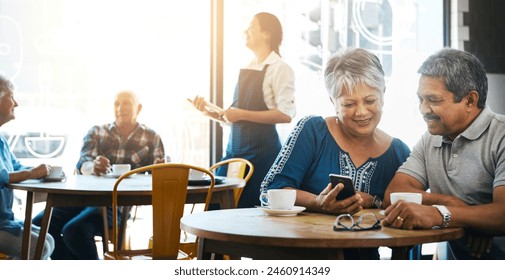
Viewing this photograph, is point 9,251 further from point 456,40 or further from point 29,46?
point 456,40

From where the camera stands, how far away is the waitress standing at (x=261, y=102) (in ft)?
10.8

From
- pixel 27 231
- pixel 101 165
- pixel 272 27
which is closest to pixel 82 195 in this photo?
pixel 27 231

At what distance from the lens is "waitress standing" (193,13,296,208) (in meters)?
3.28

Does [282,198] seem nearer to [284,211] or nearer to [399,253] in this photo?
[284,211]

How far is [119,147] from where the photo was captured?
3.46 meters

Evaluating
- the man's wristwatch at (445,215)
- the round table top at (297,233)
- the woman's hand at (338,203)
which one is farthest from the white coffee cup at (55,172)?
the man's wristwatch at (445,215)

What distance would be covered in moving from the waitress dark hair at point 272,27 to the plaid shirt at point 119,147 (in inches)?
32.2

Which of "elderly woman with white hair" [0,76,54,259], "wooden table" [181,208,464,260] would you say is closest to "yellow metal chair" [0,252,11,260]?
"elderly woman with white hair" [0,76,54,259]

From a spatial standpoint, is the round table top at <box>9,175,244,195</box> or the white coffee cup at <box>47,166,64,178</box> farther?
the white coffee cup at <box>47,166,64,178</box>

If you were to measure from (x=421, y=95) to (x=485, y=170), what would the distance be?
26cm

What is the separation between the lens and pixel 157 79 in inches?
161

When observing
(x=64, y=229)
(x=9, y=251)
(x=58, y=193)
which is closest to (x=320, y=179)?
(x=58, y=193)

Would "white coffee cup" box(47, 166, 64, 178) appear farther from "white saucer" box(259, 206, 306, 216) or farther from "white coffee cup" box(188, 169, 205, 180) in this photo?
"white saucer" box(259, 206, 306, 216)

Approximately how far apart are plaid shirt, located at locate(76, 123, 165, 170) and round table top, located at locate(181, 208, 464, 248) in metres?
1.90
